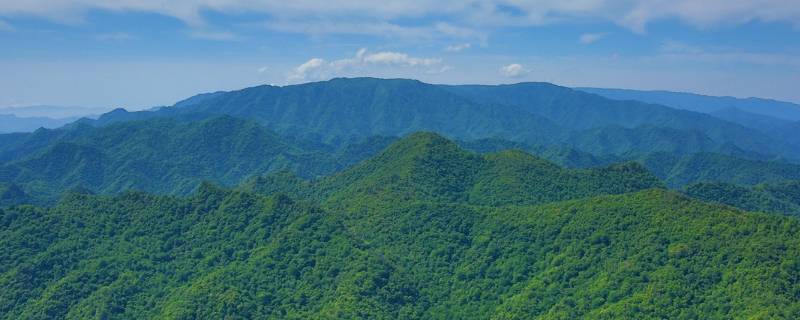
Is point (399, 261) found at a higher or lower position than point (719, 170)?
higher

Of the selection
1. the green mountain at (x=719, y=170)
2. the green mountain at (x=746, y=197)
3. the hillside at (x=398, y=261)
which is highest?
the hillside at (x=398, y=261)

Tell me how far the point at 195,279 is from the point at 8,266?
17443 millimetres

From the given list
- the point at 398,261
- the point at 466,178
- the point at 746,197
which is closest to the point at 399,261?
the point at 398,261

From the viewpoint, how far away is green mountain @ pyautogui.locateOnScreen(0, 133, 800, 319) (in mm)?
53234

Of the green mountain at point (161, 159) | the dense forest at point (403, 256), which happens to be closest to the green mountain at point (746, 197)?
the dense forest at point (403, 256)

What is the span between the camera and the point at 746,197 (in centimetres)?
10956

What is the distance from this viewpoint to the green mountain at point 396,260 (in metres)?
53.2

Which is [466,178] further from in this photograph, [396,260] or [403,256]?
[396,260]

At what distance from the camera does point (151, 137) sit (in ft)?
562

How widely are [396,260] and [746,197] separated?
66806mm

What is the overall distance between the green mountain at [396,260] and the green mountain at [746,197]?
4506 centimetres

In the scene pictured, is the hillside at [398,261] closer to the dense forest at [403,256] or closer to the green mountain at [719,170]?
→ the dense forest at [403,256]

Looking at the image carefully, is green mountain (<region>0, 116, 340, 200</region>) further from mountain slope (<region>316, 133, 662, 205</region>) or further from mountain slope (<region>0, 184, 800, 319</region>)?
mountain slope (<region>0, 184, 800, 319</region>)

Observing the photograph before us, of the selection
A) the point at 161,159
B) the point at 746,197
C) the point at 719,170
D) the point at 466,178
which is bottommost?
the point at 719,170
